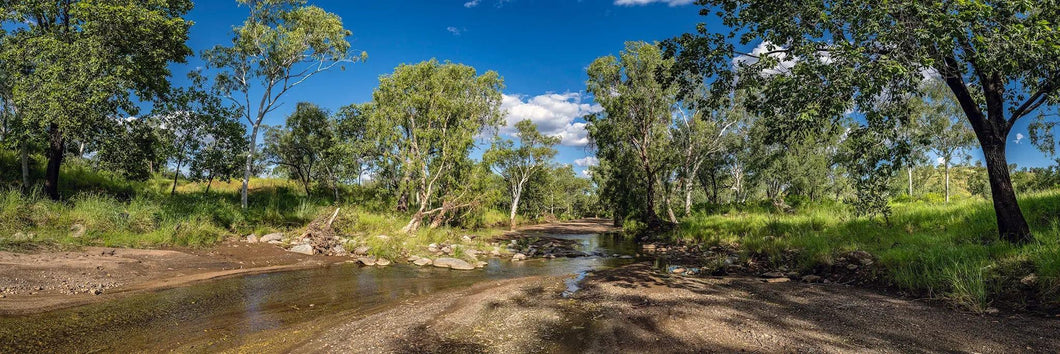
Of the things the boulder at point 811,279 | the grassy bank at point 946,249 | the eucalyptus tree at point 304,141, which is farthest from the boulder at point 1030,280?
the eucalyptus tree at point 304,141

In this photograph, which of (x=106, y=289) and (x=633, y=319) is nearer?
(x=633, y=319)

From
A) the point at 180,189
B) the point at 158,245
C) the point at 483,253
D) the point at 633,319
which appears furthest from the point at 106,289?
the point at 180,189

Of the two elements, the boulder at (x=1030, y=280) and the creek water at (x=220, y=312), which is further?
the boulder at (x=1030, y=280)

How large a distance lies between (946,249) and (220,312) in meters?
16.4

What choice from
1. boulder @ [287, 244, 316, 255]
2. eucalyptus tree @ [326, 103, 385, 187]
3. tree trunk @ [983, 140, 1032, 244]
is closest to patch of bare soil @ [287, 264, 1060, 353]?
tree trunk @ [983, 140, 1032, 244]

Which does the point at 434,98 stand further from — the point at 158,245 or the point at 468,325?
the point at 468,325

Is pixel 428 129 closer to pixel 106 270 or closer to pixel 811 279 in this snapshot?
pixel 106 270

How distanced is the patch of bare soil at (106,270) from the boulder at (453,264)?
4150mm

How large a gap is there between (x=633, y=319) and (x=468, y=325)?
290 cm

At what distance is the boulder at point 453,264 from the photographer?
49.5ft

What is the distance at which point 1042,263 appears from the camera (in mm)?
7469

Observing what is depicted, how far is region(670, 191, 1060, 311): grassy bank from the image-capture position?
743 centimetres

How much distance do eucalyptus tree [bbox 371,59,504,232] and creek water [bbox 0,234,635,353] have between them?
12418 millimetres

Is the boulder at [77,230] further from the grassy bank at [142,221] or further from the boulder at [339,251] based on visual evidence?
the boulder at [339,251]
